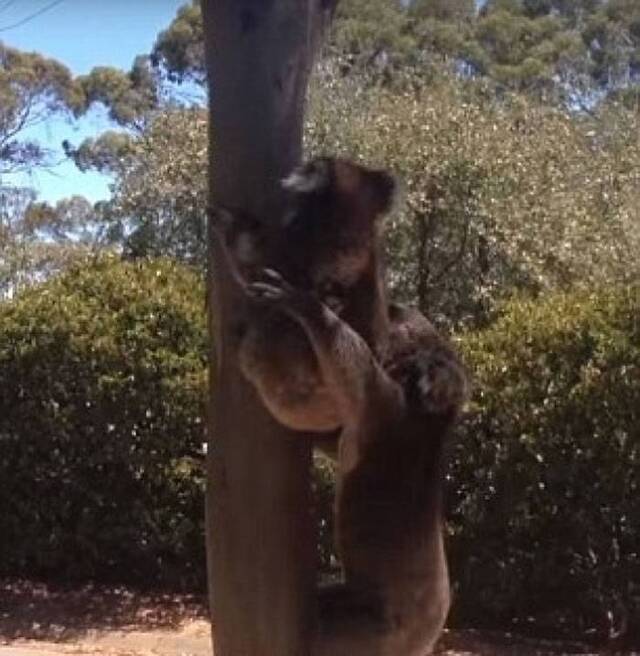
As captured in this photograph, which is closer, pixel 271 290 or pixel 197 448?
pixel 271 290

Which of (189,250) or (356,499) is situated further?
(189,250)

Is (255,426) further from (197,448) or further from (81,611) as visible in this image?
(81,611)

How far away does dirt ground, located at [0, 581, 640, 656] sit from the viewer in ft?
24.3

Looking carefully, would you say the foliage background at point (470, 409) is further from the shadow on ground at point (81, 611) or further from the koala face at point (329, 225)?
the koala face at point (329, 225)

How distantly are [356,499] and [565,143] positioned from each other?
11.6 metres

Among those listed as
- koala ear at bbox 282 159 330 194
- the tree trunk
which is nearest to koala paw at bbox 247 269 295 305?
koala ear at bbox 282 159 330 194

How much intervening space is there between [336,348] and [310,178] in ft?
1.26

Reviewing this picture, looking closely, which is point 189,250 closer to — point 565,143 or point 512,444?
point 565,143

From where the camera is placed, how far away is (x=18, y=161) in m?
24.7

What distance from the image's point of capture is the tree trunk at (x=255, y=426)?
A: 2.99 meters

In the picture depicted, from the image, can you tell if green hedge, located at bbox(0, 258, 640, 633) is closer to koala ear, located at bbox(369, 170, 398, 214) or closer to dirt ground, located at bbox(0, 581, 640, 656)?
dirt ground, located at bbox(0, 581, 640, 656)

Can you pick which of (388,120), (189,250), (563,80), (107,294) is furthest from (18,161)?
(107,294)

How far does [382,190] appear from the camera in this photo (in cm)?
Result: 285

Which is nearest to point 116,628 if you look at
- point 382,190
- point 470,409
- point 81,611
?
point 81,611
